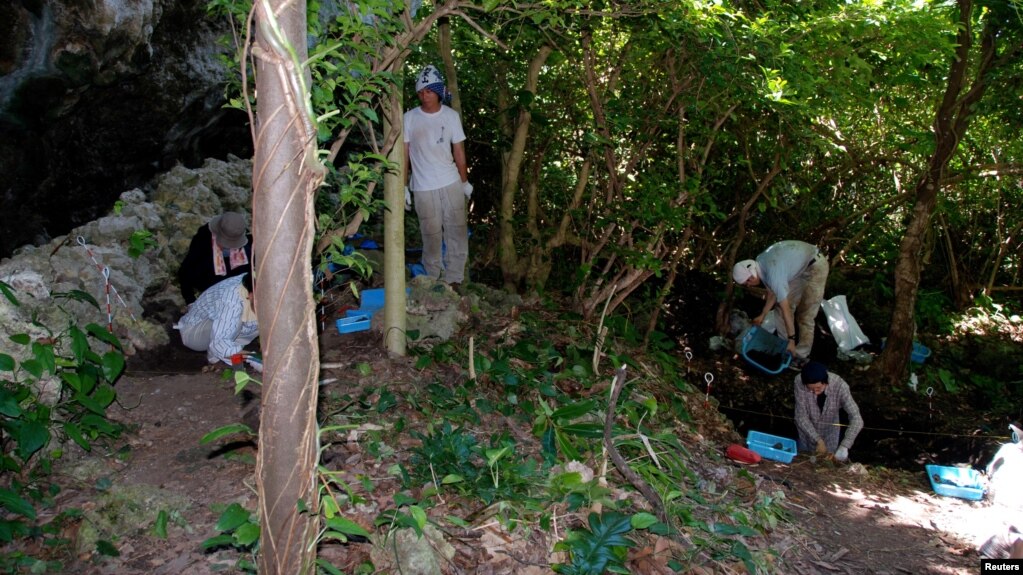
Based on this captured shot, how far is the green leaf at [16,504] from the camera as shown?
2.75m

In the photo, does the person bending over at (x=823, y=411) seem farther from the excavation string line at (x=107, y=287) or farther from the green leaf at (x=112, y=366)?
the excavation string line at (x=107, y=287)

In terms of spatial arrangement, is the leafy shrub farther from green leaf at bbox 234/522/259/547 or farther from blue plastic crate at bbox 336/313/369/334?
blue plastic crate at bbox 336/313/369/334

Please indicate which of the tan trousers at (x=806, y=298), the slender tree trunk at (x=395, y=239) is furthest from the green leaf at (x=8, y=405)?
the tan trousers at (x=806, y=298)

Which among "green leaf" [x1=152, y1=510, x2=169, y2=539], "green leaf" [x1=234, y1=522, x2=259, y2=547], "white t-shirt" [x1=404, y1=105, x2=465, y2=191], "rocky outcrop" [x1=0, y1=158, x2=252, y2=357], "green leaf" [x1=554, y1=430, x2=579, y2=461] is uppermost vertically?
"white t-shirt" [x1=404, y1=105, x2=465, y2=191]

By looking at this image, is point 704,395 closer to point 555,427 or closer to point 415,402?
point 555,427

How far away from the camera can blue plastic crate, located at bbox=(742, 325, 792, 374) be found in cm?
746

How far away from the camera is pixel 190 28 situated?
558cm

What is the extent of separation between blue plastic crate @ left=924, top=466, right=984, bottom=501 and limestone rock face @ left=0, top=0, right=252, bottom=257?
221 inches

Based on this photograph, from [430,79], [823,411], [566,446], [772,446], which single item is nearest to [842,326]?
[823,411]

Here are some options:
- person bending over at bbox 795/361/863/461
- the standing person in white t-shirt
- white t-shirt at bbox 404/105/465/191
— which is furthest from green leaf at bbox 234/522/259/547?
person bending over at bbox 795/361/863/461

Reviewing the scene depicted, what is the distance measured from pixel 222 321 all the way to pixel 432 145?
81.9 inches

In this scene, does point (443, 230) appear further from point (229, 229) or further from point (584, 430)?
point (584, 430)

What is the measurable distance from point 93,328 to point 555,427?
Result: 2615mm

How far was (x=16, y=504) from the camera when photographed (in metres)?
2.76
